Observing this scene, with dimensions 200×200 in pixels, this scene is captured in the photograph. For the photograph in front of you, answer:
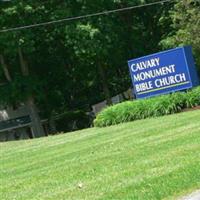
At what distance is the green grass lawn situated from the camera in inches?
376

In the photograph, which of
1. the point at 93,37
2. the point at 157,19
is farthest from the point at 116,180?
the point at 157,19

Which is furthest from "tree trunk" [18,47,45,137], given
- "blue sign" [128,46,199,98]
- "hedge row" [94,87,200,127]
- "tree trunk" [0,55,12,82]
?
"hedge row" [94,87,200,127]

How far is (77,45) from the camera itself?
42.9 metres

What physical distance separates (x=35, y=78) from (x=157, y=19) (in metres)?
11.1

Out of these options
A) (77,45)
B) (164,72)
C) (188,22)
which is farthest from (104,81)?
(164,72)

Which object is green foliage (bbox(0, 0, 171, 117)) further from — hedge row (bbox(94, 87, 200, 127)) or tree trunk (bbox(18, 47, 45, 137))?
hedge row (bbox(94, 87, 200, 127))

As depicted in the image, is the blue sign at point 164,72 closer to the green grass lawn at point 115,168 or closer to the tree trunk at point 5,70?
the green grass lawn at point 115,168

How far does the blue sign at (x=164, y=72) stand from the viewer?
2627 cm

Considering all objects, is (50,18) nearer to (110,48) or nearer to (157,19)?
(110,48)

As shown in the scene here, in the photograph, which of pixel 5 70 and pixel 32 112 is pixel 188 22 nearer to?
pixel 32 112

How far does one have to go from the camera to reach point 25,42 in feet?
140

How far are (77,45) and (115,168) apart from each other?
31.4 m

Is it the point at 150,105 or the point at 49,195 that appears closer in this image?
the point at 49,195

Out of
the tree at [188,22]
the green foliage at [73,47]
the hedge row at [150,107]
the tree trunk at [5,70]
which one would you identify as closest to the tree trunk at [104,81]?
the green foliage at [73,47]
